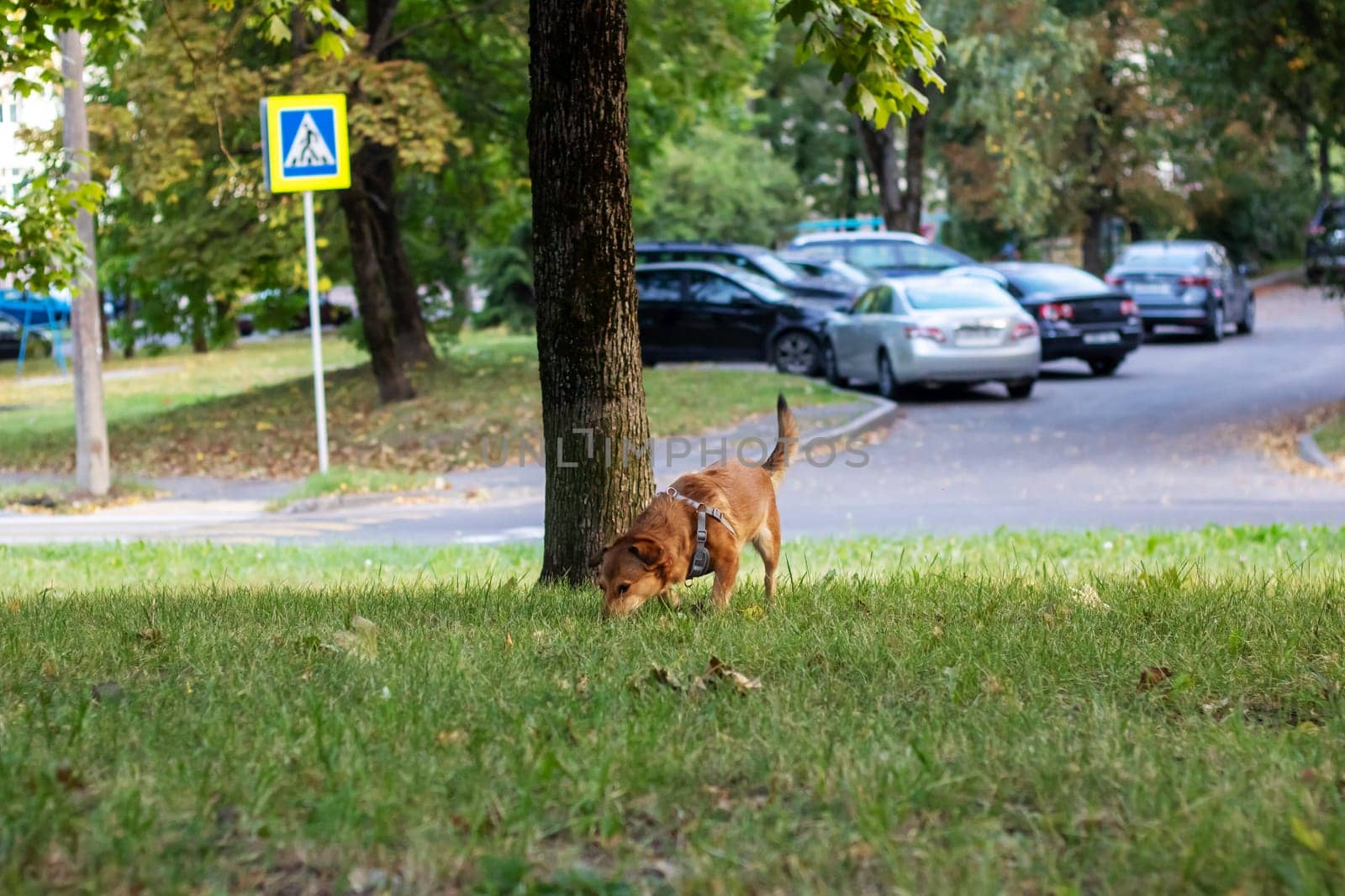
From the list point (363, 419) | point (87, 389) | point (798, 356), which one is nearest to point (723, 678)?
point (87, 389)

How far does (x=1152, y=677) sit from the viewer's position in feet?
16.0

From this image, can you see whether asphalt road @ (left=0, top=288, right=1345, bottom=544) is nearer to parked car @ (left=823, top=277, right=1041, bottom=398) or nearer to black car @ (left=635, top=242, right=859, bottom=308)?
parked car @ (left=823, top=277, right=1041, bottom=398)

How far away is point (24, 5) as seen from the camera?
Result: 29.4 ft

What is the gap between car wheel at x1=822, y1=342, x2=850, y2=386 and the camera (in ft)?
73.6

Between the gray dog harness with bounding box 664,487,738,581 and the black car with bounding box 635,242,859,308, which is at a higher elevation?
the black car with bounding box 635,242,859,308

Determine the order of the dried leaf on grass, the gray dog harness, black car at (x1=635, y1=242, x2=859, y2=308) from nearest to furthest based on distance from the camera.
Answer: the dried leaf on grass
the gray dog harness
black car at (x1=635, y1=242, x2=859, y2=308)

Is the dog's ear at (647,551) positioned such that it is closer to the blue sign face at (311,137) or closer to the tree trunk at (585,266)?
the tree trunk at (585,266)

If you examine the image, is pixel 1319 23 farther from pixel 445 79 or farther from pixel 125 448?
pixel 125 448

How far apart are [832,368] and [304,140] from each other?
32.8 ft

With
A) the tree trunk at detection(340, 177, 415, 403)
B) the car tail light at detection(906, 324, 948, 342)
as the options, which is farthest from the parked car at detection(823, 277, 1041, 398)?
the tree trunk at detection(340, 177, 415, 403)

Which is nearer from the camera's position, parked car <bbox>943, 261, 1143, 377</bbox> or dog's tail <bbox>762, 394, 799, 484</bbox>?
dog's tail <bbox>762, 394, 799, 484</bbox>

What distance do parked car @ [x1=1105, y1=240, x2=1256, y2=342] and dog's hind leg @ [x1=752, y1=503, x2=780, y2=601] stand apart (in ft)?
80.7

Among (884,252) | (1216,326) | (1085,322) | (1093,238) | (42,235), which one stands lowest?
(1216,326)

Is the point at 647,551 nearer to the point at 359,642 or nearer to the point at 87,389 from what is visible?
the point at 359,642
